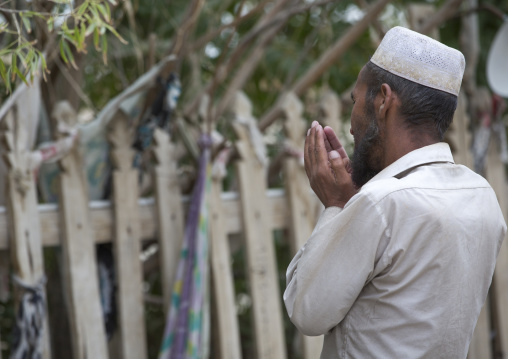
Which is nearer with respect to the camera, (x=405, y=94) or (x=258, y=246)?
(x=405, y=94)

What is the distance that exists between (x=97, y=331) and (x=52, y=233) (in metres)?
0.46

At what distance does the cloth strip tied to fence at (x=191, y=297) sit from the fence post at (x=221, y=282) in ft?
0.39

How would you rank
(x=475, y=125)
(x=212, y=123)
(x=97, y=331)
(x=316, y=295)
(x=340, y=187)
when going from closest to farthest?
(x=316, y=295)
(x=340, y=187)
(x=97, y=331)
(x=212, y=123)
(x=475, y=125)

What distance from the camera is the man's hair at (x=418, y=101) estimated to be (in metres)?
1.64

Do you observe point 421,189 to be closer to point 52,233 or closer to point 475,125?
point 52,233

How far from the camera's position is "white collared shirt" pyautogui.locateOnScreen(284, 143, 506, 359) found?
1.57 meters

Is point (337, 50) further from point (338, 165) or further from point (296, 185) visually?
point (338, 165)

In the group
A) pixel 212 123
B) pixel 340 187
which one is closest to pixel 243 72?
pixel 212 123

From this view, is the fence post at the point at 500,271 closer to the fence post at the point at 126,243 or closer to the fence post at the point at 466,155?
the fence post at the point at 466,155

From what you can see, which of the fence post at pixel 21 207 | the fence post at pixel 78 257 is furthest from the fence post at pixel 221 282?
the fence post at pixel 21 207

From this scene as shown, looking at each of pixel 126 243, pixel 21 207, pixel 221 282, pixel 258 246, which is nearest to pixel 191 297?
pixel 221 282

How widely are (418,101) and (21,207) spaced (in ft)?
5.60

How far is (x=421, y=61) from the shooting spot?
163 cm

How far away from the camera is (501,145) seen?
4340mm
